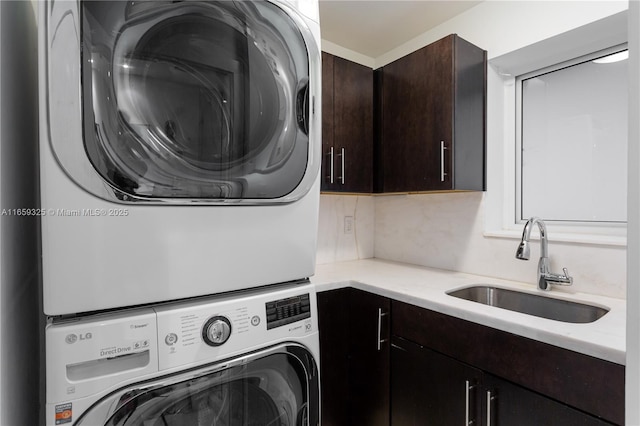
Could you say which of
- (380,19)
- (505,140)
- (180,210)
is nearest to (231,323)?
(180,210)

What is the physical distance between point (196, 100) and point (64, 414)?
79 cm

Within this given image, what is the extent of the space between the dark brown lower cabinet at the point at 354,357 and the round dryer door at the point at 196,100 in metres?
0.75

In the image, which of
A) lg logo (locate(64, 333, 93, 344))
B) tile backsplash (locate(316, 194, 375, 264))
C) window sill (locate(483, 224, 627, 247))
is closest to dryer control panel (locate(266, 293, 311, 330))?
lg logo (locate(64, 333, 93, 344))

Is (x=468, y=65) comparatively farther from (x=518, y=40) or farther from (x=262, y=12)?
(x=262, y=12)

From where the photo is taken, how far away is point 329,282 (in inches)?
60.3

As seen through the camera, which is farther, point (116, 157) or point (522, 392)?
point (522, 392)

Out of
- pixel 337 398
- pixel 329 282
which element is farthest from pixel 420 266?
pixel 337 398

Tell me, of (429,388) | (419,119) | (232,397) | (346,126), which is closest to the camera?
(232,397)

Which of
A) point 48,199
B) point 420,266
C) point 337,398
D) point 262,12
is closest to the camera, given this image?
A: point 48,199

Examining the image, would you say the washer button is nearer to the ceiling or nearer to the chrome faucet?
the chrome faucet

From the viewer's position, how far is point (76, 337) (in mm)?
712

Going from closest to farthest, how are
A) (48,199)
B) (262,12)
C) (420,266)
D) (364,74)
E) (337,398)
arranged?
(48,199)
(262,12)
(337,398)
(364,74)
(420,266)

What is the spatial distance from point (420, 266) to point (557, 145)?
0.96 metres

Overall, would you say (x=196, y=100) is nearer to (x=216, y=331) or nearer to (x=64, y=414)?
(x=216, y=331)
